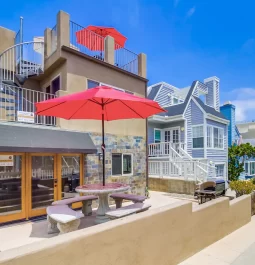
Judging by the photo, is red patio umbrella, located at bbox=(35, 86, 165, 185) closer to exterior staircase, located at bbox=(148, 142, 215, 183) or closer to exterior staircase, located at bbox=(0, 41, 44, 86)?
exterior staircase, located at bbox=(0, 41, 44, 86)

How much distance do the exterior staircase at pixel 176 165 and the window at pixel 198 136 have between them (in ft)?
4.41

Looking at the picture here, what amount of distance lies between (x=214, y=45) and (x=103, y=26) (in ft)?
26.7

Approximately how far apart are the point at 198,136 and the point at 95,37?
10976 mm

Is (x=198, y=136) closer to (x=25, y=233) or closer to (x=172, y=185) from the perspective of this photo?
(x=172, y=185)

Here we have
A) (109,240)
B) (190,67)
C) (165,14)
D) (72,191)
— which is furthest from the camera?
(190,67)

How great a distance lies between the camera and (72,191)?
788cm

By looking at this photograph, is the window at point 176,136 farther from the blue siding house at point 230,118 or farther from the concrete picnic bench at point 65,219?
the concrete picnic bench at point 65,219

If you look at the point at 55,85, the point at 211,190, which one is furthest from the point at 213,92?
the point at 55,85

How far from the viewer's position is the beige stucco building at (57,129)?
21.4 ft

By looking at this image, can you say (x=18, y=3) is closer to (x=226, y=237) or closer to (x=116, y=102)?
(x=116, y=102)

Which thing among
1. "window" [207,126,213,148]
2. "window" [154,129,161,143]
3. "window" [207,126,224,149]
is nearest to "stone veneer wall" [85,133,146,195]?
"window" [154,129,161,143]

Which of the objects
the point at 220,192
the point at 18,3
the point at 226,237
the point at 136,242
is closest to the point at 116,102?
the point at 136,242

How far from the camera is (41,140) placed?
659 cm

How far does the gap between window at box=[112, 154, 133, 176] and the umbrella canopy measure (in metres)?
5.44
